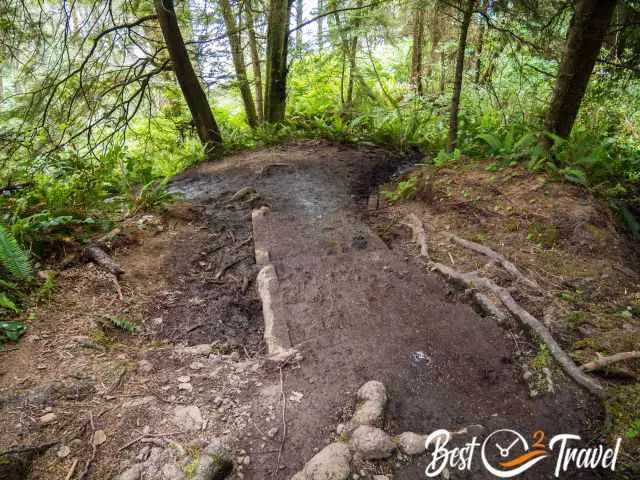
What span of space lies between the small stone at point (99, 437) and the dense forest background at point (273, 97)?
1523 mm

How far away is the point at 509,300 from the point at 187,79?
320 inches

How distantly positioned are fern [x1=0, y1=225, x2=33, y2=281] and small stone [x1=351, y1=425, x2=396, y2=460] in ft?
11.0

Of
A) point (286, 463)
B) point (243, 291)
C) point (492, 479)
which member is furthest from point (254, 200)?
point (492, 479)

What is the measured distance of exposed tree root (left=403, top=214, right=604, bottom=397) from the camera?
285 centimetres

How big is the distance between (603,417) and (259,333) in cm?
280

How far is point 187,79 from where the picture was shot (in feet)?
27.8

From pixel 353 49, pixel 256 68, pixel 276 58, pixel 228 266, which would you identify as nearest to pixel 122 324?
pixel 228 266

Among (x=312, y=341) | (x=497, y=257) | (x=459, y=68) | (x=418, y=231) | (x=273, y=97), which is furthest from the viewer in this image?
(x=273, y=97)

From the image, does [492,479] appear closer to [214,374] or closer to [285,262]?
[214,374]

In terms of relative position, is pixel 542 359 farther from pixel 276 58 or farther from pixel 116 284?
pixel 276 58

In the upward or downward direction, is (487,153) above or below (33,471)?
above

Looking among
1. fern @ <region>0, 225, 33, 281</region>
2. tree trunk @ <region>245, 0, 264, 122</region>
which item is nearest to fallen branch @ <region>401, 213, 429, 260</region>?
fern @ <region>0, 225, 33, 281</region>

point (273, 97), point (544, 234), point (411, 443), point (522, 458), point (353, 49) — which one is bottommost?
point (522, 458)

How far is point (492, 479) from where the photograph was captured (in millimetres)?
2287
